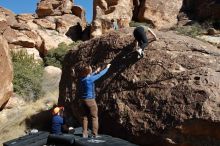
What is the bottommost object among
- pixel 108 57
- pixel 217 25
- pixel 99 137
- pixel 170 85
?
pixel 99 137

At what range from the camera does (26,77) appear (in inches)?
911

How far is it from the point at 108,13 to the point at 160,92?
23138 mm

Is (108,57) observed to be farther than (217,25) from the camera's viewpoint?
No

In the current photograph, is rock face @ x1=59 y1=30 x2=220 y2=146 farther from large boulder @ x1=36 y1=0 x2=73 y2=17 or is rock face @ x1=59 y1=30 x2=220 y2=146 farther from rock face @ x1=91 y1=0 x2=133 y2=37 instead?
large boulder @ x1=36 y1=0 x2=73 y2=17

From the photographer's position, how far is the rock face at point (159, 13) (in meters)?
32.2

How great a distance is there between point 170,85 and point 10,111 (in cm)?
1053

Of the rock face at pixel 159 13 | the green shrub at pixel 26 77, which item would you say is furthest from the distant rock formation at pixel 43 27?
the rock face at pixel 159 13

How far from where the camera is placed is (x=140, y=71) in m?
10.6

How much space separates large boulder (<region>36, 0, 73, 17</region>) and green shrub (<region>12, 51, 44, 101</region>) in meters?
8.83

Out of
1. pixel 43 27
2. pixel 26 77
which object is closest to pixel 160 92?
pixel 26 77

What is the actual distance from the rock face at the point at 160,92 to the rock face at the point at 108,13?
62.1 feet

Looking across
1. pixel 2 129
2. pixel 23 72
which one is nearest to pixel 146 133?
pixel 2 129

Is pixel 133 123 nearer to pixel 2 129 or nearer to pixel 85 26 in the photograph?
pixel 2 129

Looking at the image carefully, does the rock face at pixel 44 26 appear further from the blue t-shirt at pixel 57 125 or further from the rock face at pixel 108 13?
the blue t-shirt at pixel 57 125
